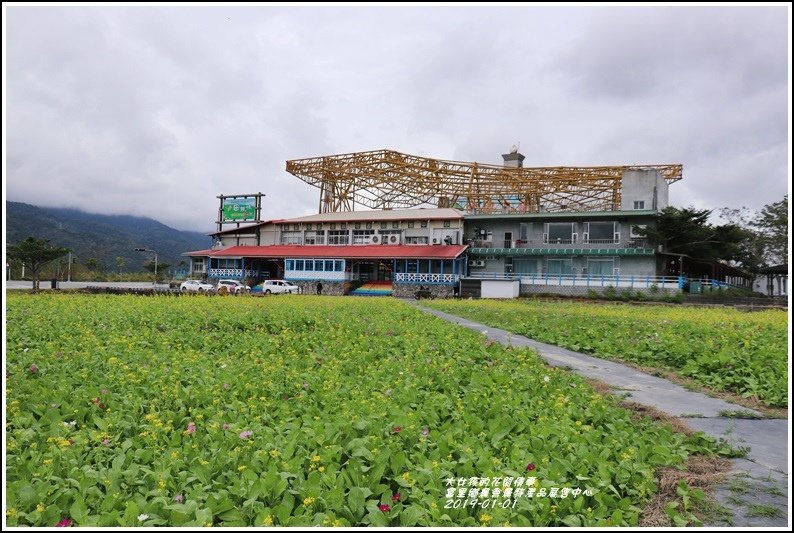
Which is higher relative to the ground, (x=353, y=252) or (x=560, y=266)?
(x=353, y=252)

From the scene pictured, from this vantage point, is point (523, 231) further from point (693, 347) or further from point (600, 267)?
point (693, 347)

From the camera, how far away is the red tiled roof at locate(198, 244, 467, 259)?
129ft

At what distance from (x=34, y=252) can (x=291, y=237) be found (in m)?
23.4

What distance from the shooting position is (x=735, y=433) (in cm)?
462

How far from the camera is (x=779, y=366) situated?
A: 7102mm

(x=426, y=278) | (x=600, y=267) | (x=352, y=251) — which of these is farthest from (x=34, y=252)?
(x=600, y=267)

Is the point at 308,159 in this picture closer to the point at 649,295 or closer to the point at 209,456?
the point at 649,295

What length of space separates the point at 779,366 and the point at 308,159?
46.3 metres

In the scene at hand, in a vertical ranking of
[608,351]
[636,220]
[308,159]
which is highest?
[308,159]

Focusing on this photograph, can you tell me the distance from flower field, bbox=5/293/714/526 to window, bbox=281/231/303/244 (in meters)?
41.7

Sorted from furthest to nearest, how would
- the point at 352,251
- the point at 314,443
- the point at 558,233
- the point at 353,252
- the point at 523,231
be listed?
the point at 352,251 < the point at 353,252 < the point at 523,231 < the point at 558,233 < the point at 314,443

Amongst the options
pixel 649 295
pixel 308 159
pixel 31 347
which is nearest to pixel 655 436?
pixel 31 347

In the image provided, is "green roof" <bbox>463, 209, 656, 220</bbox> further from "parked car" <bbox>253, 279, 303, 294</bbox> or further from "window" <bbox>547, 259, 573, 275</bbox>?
"parked car" <bbox>253, 279, 303, 294</bbox>

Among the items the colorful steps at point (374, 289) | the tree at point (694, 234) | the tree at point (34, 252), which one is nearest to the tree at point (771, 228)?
the tree at point (694, 234)
